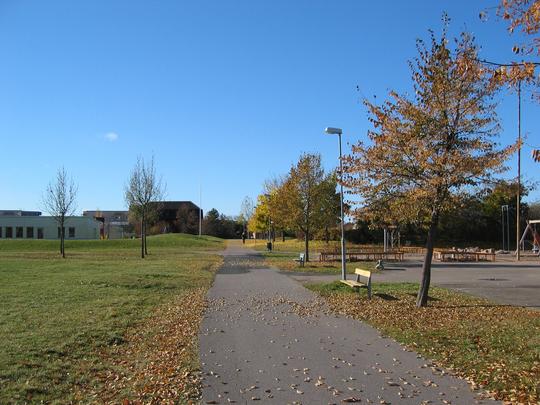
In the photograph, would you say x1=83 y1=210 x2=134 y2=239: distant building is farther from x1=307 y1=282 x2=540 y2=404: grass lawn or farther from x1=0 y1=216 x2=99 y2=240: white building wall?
x1=307 y1=282 x2=540 y2=404: grass lawn

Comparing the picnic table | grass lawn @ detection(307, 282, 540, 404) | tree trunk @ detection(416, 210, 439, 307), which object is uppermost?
A: tree trunk @ detection(416, 210, 439, 307)

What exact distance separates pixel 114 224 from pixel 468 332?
125792mm

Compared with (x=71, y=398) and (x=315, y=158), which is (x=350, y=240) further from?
(x=71, y=398)

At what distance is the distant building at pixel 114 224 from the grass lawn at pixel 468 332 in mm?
85058

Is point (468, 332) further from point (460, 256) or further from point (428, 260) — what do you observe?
point (460, 256)

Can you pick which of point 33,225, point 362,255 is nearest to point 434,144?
point 362,255

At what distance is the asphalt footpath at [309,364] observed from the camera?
19.1 ft

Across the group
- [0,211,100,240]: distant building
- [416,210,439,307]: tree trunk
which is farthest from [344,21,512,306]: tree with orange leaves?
[0,211,100,240]: distant building

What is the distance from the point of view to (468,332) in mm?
9469

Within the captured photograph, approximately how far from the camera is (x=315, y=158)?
104 ft

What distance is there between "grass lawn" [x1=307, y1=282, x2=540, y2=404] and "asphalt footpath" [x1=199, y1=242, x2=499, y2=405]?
36cm

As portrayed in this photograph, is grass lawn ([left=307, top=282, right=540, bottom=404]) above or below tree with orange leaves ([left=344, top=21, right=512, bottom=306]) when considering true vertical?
below

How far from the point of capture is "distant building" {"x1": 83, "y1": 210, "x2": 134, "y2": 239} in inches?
4173

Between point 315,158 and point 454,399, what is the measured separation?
2651 centimetres
